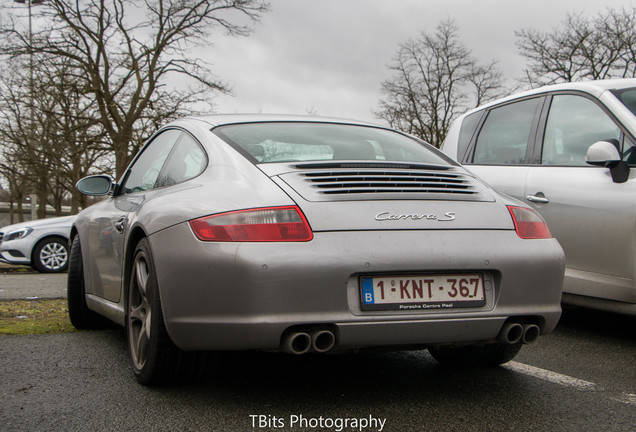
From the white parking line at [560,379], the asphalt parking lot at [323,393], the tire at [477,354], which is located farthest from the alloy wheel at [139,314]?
the white parking line at [560,379]

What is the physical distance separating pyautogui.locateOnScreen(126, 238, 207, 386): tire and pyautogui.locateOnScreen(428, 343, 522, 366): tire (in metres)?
A: 1.26

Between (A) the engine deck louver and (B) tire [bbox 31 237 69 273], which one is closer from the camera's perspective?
(A) the engine deck louver

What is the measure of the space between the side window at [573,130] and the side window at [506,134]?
0.22 meters

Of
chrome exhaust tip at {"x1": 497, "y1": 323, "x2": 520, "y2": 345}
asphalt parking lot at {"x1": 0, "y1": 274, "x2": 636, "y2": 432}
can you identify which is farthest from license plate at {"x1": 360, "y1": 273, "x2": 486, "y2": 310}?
asphalt parking lot at {"x1": 0, "y1": 274, "x2": 636, "y2": 432}

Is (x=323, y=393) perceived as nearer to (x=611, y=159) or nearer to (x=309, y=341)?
(x=309, y=341)

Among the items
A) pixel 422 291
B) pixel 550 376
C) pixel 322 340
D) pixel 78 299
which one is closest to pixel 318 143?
pixel 422 291

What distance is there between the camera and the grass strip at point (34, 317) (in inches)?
191

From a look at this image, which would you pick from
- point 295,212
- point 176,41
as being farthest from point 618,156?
point 176,41

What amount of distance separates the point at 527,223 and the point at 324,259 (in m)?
1.02

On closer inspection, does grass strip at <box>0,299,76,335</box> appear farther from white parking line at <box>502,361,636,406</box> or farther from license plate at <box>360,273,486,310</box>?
white parking line at <box>502,361,636,406</box>

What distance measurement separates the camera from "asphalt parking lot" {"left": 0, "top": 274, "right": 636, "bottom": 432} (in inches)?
107

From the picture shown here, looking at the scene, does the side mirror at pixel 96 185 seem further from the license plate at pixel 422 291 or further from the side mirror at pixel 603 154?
the side mirror at pixel 603 154

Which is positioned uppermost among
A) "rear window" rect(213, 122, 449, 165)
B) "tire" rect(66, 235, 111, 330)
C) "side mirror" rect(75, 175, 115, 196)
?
"rear window" rect(213, 122, 449, 165)

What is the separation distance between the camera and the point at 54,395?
10.2 ft
